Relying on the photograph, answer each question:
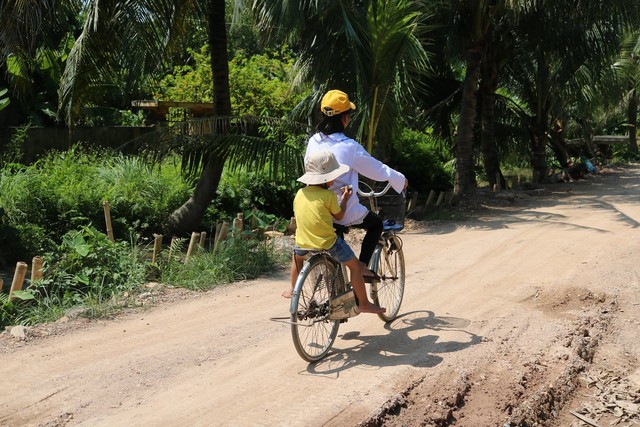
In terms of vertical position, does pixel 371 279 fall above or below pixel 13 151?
below

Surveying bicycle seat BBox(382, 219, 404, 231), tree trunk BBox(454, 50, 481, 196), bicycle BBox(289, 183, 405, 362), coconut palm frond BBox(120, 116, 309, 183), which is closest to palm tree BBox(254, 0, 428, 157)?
coconut palm frond BBox(120, 116, 309, 183)

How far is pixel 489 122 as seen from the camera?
18062mm

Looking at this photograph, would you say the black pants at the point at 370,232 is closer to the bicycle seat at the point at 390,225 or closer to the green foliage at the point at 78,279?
the bicycle seat at the point at 390,225

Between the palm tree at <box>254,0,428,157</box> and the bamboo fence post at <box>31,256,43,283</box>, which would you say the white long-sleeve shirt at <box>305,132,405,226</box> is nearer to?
the bamboo fence post at <box>31,256,43,283</box>

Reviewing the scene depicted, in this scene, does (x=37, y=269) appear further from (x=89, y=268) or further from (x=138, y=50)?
(x=138, y=50)

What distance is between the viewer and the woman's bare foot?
20.4ft

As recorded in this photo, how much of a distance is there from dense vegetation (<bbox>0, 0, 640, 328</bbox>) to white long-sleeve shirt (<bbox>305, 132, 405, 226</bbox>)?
3.12 metres

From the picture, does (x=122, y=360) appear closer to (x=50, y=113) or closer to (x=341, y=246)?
(x=341, y=246)

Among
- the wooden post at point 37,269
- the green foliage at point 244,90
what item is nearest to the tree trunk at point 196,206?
the wooden post at point 37,269

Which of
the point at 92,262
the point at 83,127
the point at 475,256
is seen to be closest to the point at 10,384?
the point at 92,262

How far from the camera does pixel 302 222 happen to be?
233 inches

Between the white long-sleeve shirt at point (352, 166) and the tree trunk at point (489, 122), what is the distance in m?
12.1

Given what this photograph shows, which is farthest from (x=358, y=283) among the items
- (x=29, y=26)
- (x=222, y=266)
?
(x=29, y=26)

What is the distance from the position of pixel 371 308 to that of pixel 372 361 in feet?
1.56
